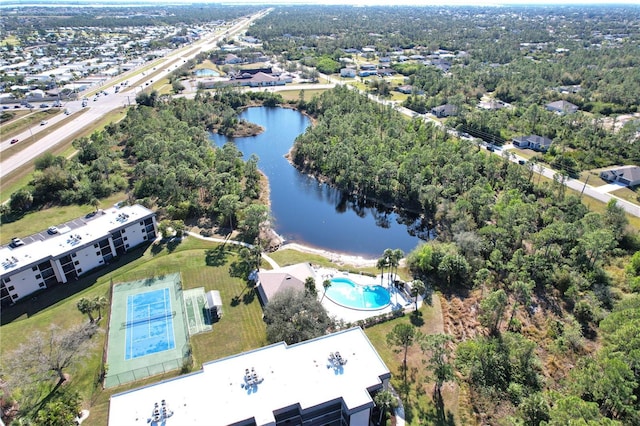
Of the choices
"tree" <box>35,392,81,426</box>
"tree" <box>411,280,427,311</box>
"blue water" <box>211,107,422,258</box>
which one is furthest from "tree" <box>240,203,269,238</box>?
"tree" <box>35,392,81,426</box>

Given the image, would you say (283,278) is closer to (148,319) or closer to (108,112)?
(148,319)

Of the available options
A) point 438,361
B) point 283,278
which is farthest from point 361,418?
point 283,278

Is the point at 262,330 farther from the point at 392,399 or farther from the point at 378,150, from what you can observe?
the point at 378,150

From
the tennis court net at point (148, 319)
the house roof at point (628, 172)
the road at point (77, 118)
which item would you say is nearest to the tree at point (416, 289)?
the tennis court net at point (148, 319)

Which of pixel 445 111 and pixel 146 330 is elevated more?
pixel 445 111

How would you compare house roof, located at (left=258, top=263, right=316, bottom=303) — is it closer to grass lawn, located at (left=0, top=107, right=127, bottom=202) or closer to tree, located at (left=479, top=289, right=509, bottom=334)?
tree, located at (left=479, top=289, right=509, bottom=334)

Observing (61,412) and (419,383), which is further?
(419,383)

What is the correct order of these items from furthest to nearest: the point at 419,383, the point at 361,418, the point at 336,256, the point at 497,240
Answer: the point at 336,256 < the point at 497,240 < the point at 419,383 < the point at 361,418
